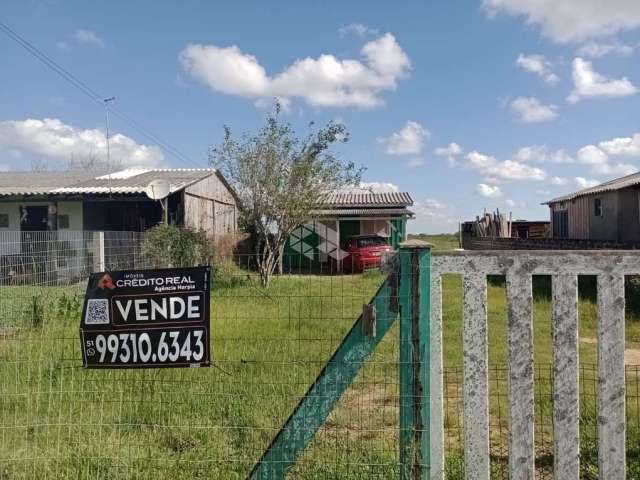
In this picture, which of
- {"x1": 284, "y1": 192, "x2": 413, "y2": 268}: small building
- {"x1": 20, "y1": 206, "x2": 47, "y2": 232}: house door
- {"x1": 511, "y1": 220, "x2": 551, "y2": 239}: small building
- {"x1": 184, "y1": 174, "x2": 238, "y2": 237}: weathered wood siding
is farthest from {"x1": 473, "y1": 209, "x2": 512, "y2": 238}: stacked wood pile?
{"x1": 20, "y1": 206, "x2": 47, "y2": 232}: house door

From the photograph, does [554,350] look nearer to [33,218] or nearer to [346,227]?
[33,218]

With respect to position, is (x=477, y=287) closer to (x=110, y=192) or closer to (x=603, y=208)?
(x=110, y=192)

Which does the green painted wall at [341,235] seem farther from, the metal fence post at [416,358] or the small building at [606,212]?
the metal fence post at [416,358]

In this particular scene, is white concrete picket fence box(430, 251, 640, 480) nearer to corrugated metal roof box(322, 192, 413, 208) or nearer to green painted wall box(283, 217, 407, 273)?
green painted wall box(283, 217, 407, 273)

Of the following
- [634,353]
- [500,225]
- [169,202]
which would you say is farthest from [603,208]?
[169,202]

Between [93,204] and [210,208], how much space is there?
5.27m

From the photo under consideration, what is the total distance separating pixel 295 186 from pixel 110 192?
5.41 metres

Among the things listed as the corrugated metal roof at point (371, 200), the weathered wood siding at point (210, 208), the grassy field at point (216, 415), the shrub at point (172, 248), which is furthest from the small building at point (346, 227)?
the grassy field at point (216, 415)

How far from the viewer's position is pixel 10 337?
20.3 ft

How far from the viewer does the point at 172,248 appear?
12.3 meters

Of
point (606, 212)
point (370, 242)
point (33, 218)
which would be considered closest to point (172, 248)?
point (33, 218)

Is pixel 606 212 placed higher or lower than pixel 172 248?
higher

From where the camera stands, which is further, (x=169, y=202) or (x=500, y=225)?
(x=500, y=225)

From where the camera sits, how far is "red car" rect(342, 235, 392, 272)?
17.8 metres
